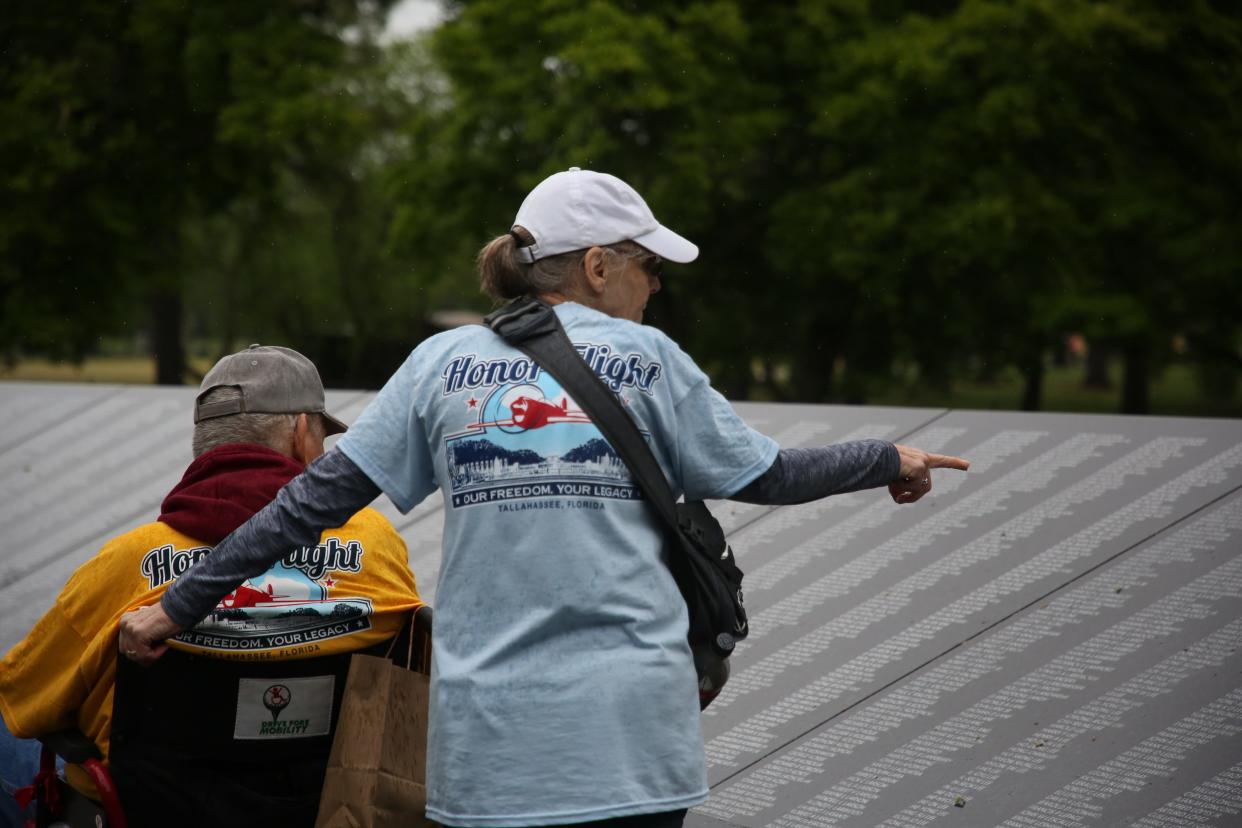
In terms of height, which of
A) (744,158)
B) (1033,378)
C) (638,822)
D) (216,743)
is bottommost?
(1033,378)

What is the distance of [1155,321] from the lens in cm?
2025

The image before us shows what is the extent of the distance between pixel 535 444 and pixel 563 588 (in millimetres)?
207

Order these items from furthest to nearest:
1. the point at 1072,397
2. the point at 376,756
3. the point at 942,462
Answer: the point at 1072,397 < the point at 376,756 < the point at 942,462

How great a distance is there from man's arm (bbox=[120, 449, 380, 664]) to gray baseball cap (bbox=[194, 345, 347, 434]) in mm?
531

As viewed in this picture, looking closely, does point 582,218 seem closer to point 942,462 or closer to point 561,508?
point 561,508

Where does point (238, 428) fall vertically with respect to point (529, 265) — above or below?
below

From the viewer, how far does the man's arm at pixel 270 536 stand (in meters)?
2.30

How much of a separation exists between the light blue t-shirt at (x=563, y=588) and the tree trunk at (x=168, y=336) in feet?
80.2

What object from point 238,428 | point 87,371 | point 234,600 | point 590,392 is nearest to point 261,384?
point 238,428

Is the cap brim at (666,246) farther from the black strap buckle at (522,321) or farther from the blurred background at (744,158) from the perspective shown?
the blurred background at (744,158)

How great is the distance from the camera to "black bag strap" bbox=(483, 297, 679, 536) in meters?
2.13

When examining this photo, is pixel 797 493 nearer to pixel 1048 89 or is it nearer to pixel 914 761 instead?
pixel 914 761

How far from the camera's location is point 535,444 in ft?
6.98

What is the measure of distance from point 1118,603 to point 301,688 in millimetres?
2319
